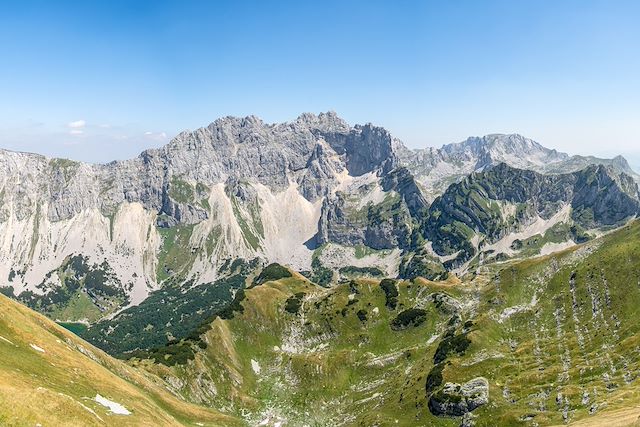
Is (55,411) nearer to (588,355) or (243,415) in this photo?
(243,415)

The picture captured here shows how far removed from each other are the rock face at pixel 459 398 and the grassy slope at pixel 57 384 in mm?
66484

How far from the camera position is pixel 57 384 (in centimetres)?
7581

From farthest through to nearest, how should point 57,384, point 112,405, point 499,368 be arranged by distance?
point 499,368, point 112,405, point 57,384

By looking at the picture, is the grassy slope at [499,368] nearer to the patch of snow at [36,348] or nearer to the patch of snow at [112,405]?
the patch of snow at [36,348]

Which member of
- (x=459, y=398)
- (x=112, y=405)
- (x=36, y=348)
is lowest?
→ (x=459, y=398)

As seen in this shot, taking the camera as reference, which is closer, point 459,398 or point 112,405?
point 112,405

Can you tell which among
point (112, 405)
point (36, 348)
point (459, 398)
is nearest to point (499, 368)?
point (459, 398)

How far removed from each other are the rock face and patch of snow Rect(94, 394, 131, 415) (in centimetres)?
8848

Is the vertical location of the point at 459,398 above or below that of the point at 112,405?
below

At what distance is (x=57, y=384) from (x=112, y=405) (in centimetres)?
1089

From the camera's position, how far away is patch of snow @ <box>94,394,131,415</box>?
3139 inches

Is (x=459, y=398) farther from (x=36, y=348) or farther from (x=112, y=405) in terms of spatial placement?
(x=36, y=348)

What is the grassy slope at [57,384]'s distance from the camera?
5285 cm

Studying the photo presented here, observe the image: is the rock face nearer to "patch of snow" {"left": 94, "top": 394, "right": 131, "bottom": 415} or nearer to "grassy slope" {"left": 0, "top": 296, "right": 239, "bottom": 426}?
"grassy slope" {"left": 0, "top": 296, "right": 239, "bottom": 426}
